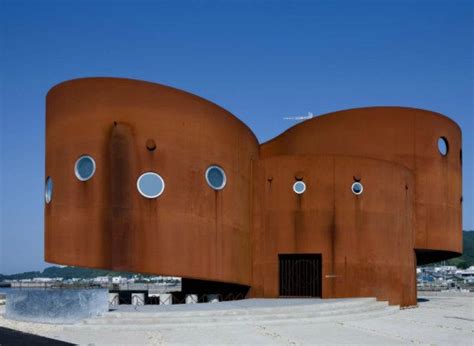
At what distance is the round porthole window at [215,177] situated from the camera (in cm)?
2261

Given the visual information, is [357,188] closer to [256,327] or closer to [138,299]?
[256,327]

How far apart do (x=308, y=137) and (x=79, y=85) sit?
40.8 ft

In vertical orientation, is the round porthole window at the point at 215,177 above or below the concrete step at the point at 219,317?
above

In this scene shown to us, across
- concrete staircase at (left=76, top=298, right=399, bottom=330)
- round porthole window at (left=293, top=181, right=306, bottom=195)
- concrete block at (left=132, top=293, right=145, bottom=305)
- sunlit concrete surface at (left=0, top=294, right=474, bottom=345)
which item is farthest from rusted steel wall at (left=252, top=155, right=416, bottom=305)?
concrete block at (left=132, top=293, right=145, bottom=305)

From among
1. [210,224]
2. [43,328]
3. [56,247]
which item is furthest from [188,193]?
[43,328]

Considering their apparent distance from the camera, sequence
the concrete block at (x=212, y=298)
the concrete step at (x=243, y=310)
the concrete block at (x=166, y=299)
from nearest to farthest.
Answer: the concrete step at (x=243, y=310), the concrete block at (x=212, y=298), the concrete block at (x=166, y=299)

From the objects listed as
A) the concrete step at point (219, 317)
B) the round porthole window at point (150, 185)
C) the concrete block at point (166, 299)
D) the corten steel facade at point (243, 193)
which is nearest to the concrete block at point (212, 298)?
the corten steel facade at point (243, 193)

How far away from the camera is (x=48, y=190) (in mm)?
21203

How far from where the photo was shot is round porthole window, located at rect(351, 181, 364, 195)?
83.0ft

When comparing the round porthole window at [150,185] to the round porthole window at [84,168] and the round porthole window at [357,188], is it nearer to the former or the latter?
the round porthole window at [84,168]

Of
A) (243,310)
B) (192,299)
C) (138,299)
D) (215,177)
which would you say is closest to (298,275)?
(192,299)

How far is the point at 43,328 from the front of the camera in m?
16.7

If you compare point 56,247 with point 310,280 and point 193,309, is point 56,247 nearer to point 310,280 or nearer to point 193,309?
point 193,309

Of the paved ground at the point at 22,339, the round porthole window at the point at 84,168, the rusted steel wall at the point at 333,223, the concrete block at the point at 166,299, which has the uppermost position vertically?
the round porthole window at the point at 84,168
